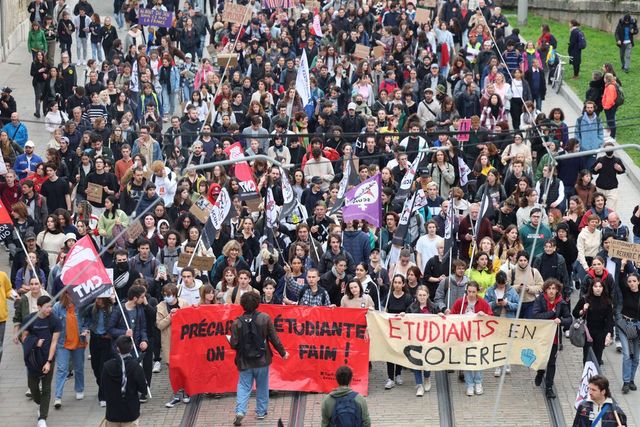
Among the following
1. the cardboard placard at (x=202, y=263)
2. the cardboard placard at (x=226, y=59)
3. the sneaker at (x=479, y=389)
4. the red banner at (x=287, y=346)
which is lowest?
the sneaker at (x=479, y=389)

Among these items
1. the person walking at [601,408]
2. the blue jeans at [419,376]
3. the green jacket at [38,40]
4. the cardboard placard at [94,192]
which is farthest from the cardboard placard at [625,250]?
the green jacket at [38,40]

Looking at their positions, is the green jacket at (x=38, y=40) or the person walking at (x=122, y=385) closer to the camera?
the person walking at (x=122, y=385)

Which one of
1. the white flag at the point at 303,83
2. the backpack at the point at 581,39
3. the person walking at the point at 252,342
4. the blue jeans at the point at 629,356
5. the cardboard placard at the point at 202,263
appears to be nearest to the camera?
the person walking at the point at 252,342

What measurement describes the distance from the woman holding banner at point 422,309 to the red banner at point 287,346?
62cm

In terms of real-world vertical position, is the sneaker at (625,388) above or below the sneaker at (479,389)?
above

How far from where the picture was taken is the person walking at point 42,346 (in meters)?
17.5

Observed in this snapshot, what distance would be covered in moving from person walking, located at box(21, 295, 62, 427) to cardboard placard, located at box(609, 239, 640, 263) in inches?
262

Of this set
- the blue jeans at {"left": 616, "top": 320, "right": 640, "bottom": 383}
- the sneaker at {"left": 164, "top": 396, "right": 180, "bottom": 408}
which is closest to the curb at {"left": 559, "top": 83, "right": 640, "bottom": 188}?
the blue jeans at {"left": 616, "top": 320, "right": 640, "bottom": 383}

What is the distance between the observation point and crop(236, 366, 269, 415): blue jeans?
17.5 metres

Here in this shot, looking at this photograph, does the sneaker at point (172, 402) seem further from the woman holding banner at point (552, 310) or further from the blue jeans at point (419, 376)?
the woman holding banner at point (552, 310)

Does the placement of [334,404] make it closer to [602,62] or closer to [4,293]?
[4,293]

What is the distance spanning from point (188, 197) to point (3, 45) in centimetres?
1606

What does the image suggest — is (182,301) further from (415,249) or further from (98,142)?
(98,142)

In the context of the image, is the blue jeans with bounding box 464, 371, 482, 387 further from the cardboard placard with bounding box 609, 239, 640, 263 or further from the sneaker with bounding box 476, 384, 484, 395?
the cardboard placard with bounding box 609, 239, 640, 263
